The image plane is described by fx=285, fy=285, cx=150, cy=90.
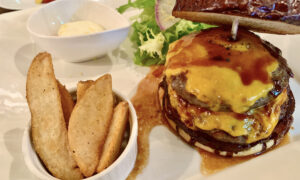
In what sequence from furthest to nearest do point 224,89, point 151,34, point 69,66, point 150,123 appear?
1. point 151,34
2. point 69,66
3. point 150,123
4. point 224,89

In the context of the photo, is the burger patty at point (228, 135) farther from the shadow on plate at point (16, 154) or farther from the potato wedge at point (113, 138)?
the shadow on plate at point (16, 154)

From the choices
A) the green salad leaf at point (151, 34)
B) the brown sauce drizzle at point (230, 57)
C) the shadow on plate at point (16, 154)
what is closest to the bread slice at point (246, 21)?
the brown sauce drizzle at point (230, 57)

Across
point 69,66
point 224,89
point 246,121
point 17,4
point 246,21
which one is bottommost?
point 69,66

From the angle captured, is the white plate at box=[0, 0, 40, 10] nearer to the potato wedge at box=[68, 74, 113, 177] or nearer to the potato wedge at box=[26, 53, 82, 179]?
the potato wedge at box=[26, 53, 82, 179]

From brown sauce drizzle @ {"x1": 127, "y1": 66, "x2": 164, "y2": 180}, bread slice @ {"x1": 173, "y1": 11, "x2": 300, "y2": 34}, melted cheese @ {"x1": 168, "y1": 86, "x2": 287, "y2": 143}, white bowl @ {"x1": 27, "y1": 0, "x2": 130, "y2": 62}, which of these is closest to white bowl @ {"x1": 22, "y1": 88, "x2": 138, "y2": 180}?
brown sauce drizzle @ {"x1": 127, "y1": 66, "x2": 164, "y2": 180}

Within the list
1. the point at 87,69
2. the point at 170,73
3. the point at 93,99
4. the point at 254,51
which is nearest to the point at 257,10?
the point at 254,51

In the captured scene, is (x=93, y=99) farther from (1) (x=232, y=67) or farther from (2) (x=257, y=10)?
(2) (x=257, y=10)

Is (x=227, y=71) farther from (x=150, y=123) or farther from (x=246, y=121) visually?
(x=150, y=123)

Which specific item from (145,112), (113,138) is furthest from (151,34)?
(113,138)
